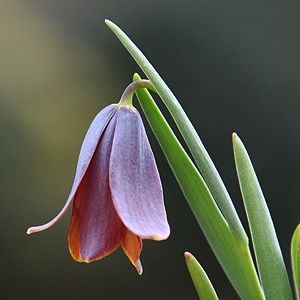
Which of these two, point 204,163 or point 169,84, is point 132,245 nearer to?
point 204,163

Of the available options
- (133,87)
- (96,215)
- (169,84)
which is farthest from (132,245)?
(169,84)

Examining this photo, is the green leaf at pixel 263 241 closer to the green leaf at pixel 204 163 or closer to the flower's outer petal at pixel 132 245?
the green leaf at pixel 204 163

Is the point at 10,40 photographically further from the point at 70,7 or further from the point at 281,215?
the point at 281,215

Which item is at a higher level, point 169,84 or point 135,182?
point 169,84

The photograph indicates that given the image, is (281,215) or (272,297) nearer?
(272,297)

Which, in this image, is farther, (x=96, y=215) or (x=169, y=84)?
(x=169, y=84)

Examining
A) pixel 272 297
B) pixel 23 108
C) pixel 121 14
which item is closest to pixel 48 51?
pixel 23 108
